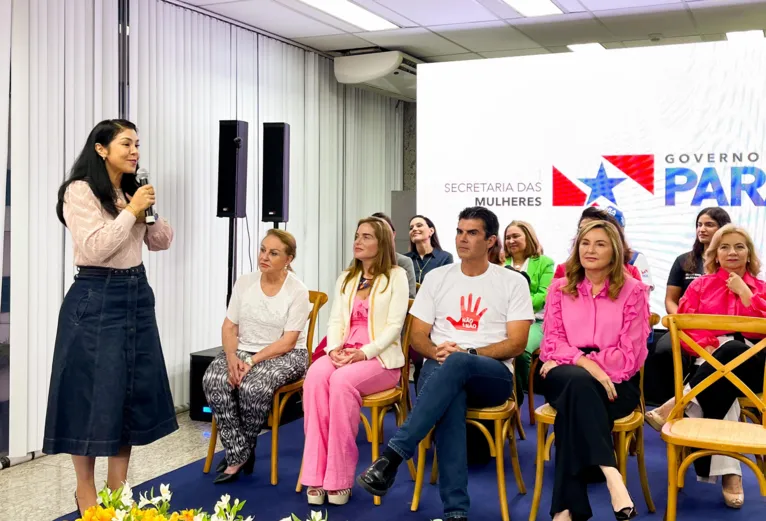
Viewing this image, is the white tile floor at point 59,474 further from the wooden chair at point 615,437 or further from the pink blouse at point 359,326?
the wooden chair at point 615,437

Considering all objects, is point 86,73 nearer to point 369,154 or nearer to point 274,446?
point 274,446

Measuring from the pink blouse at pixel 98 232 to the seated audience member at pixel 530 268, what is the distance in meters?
2.34

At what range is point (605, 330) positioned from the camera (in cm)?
326

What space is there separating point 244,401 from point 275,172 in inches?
85.0

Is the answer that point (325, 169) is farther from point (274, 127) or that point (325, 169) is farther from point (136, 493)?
point (136, 493)

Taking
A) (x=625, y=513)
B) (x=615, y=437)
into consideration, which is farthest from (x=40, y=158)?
(x=625, y=513)

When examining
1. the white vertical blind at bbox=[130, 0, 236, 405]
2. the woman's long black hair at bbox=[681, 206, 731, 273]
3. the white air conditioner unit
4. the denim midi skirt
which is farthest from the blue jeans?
the white air conditioner unit

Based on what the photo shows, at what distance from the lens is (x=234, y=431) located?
375cm

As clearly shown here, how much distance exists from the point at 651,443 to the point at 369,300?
6.09 feet

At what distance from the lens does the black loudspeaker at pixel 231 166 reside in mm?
5133

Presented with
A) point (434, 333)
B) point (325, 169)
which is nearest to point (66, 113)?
point (434, 333)

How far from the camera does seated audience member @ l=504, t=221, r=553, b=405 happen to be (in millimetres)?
4559

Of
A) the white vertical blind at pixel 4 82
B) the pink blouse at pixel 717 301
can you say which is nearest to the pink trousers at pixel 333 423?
the pink blouse at pixel 717 301

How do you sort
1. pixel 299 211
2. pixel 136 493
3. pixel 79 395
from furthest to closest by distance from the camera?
pixel 299 211 < pixel 136 493 < pixel 79 395
